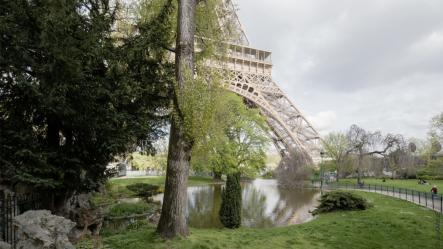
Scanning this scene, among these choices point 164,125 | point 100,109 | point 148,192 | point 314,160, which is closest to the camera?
point 100,109

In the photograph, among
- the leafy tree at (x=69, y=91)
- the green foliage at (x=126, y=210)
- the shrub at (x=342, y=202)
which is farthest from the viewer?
the shrub at (x=342, y=202)

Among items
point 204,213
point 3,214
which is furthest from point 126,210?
point 3,214

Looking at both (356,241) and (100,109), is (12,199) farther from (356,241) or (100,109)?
(356,241)

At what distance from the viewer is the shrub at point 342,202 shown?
14.5 m

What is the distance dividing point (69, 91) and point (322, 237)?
799cm

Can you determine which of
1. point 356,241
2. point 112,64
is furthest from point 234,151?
point 112,64

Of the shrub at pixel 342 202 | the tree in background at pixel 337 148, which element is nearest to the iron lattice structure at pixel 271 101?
the tree in background at pixel 337 148

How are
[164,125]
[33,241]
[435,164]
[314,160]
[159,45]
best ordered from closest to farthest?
[33,241], [159,45], [164,125], [435,164], [314,160]

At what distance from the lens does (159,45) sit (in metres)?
8.61

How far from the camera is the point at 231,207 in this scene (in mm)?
11922

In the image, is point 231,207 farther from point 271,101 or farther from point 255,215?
point 271,101

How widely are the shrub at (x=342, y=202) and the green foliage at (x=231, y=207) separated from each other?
5.34m

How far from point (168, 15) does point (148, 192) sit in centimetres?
1639

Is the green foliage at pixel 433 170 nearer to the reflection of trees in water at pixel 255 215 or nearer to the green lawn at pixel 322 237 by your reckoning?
the reflection of trees in water at pixel 255 215
